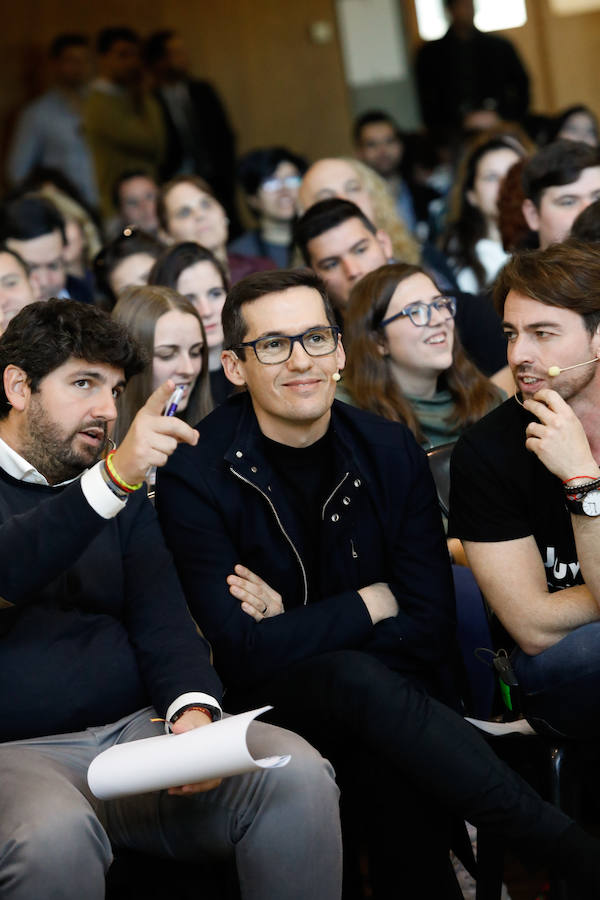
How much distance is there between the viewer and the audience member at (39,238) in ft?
14.0

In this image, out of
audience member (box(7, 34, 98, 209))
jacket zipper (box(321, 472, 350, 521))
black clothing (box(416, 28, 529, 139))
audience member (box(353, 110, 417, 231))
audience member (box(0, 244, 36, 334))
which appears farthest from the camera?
black clothing (box(416, 28, 529, 139))

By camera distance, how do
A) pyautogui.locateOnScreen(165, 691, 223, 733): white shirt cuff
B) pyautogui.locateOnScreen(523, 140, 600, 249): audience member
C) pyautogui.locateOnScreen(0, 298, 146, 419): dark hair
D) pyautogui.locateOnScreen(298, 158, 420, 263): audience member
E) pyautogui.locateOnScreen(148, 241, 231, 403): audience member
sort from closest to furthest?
pyautogui.locateOnScreen(165, 691, 223, 733): white shirt cuff, pyautogui.locateOnScreen(0, 298, 146, 419): dark hair, pyautogui.locateOnScreen(148, 241, 231, 403): audience member, pyautogui.locateOnScreen(523, 140, 600, 249): audience member, pyautogui.locateOnScreen(298, 158, 420, 263): audience member

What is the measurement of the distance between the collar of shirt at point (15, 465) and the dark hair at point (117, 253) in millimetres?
1943

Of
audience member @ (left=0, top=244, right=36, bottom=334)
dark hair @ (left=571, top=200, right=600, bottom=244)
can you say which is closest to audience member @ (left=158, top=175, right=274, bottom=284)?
audience member @ (left=0, top=244, right=36, bottom=334)

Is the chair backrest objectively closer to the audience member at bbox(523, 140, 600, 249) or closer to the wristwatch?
the wristwatch

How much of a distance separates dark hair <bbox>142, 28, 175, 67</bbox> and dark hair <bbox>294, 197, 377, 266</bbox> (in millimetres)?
3133

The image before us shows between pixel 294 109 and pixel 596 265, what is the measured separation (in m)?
5.84

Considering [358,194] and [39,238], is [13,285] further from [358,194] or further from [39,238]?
[358,194]

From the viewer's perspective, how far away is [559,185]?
3938 mm

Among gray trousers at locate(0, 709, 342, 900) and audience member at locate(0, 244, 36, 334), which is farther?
audience member at locate(0, 244, 36, 334)

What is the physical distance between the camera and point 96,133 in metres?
6.47

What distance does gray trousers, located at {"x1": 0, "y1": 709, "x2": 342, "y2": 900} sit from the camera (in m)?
1.85

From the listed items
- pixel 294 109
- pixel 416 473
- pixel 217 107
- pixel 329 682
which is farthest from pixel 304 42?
pixel 329 682

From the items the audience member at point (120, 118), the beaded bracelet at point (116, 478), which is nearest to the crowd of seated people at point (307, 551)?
the beaded bracelet at point (116, 478)
